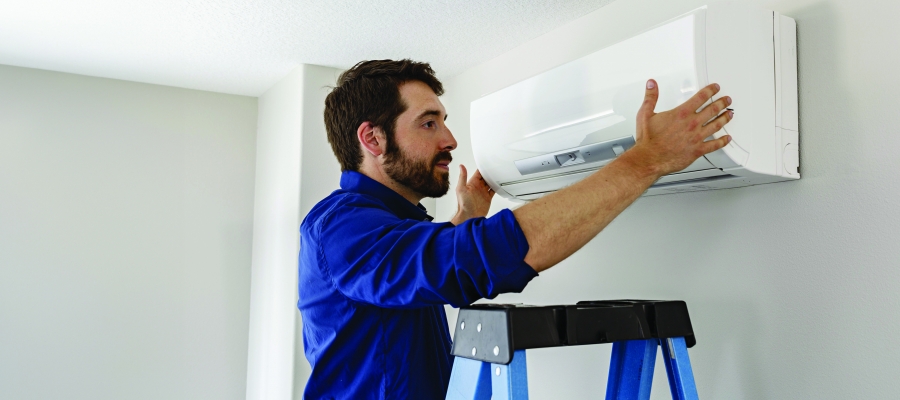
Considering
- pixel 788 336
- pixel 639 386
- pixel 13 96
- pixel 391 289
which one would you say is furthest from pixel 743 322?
pixel 13 96

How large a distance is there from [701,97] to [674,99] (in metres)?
0.17

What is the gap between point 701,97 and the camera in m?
1.22

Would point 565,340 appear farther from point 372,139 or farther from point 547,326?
point 372,139

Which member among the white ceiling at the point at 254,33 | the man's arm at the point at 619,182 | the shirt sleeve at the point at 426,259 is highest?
the white ceiling at the point at 254,33

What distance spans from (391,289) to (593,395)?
127 centimetres

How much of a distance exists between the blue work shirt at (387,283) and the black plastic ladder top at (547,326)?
0.09 metres

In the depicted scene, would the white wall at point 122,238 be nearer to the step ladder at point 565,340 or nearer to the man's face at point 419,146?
the man's face at point 419,146

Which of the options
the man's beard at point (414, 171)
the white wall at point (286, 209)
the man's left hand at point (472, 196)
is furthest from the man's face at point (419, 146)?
the white wall at point (286, 209)

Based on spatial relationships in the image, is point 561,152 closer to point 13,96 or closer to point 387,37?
point 387,37

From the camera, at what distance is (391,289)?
1132 mm

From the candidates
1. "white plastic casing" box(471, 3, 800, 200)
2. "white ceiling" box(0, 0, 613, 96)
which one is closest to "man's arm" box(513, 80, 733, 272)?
"white plastic casing" box(471, 3, 800, 200)

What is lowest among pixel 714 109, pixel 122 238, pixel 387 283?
pixel 387 283

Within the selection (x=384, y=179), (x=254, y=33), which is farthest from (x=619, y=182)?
(x=254, y=33)

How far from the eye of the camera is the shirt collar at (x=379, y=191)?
5.08 feet
